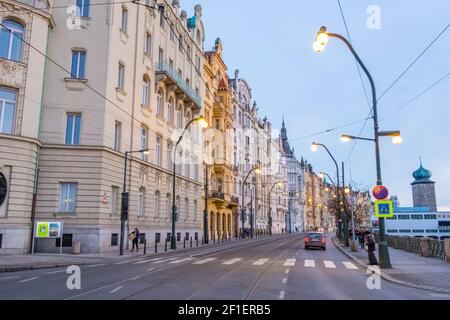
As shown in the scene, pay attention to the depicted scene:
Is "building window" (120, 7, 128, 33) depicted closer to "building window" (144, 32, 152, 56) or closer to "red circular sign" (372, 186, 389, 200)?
"building window" (144, 32, 152, 56)

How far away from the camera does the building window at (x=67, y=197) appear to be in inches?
1059

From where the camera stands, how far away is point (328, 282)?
526 inches

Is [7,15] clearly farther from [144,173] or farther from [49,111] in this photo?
[144,173]

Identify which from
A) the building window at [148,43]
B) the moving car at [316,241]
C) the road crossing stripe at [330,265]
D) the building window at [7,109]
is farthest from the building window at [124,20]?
the road crossing stripe at [330,265]

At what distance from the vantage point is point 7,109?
24.5 metres

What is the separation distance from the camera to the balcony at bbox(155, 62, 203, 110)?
36881 mm

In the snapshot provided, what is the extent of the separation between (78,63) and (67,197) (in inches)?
353

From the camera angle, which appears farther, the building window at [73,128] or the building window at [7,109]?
the building window at [73,128]

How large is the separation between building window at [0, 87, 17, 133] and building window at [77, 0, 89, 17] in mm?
7741

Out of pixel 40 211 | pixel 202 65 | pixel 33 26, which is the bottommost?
pixel 40 211

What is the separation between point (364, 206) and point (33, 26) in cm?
8032

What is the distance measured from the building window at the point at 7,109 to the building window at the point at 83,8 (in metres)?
7.74

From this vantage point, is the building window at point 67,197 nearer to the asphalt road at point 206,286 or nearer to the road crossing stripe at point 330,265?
the asphalt road at point 206,286

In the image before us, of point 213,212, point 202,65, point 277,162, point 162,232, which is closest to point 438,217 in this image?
point 277,162
